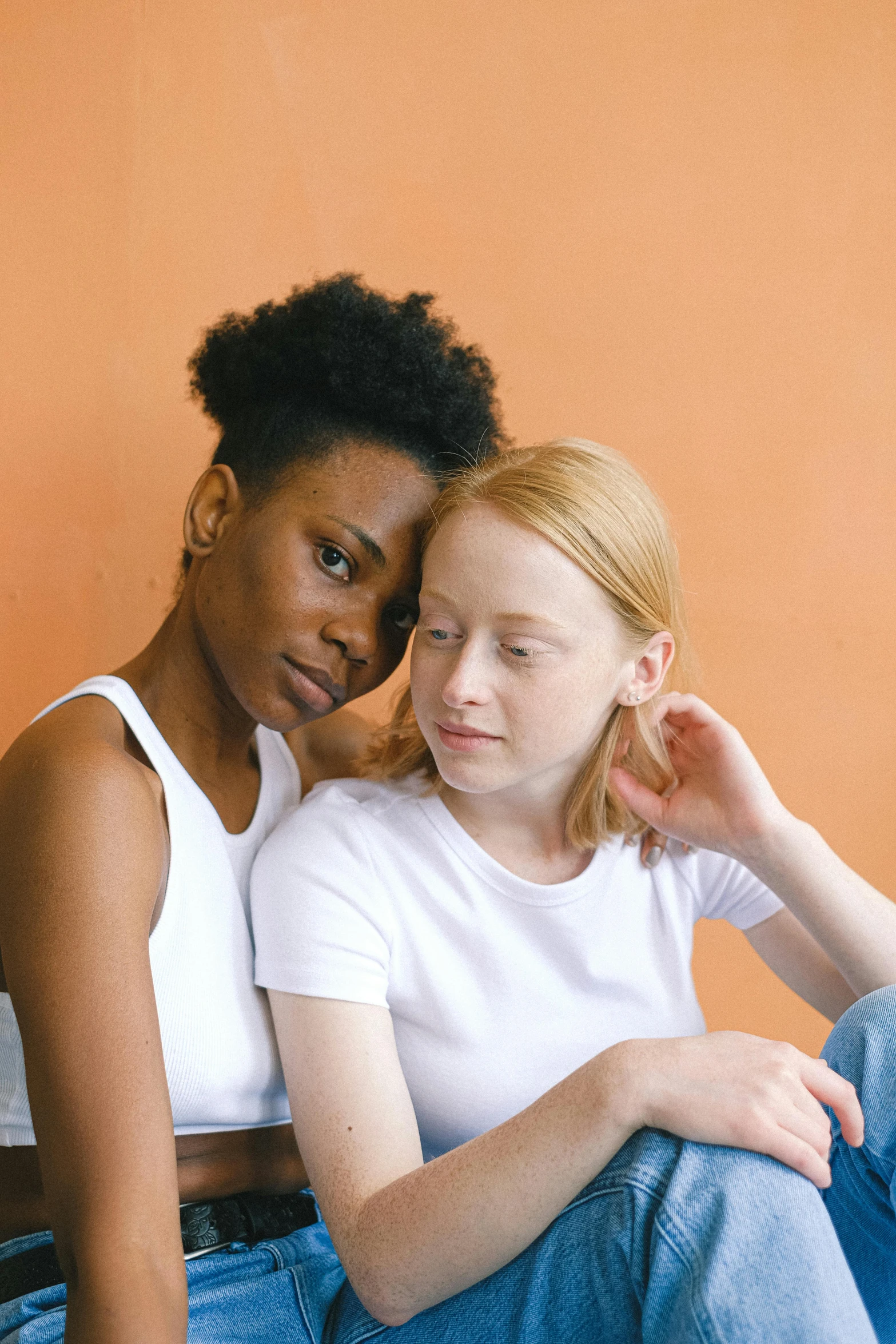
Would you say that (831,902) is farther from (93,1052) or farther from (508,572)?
(93,1052)

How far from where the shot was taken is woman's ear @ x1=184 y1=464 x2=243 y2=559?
4.22ft

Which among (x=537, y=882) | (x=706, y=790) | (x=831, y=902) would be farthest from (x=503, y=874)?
(x=831, y=902)

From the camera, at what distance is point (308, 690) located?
1.25 m

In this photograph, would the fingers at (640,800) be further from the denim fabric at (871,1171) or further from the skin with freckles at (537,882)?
the denim fabric at (871,1171)

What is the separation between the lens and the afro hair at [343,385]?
1.30 metres

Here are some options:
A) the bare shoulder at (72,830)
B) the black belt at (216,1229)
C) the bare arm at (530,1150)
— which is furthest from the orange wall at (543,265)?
the bare arm at (530,1150)

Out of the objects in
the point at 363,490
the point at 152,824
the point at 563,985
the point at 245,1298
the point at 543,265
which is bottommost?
the point at 245,1298

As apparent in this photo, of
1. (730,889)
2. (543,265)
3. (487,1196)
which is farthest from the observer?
(543,265)

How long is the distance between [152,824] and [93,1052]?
222 millimetres

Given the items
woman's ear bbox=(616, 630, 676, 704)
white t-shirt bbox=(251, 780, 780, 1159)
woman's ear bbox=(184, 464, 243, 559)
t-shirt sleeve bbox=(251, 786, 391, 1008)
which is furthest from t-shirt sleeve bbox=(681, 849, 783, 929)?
woman's ear bbox=(184, 464, 243, 559)

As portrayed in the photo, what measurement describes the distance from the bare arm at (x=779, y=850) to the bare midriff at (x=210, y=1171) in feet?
1.97

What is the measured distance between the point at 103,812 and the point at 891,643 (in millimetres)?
1413

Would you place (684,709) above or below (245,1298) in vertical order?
above

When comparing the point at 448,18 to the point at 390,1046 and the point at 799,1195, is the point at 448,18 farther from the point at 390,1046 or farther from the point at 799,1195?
the point at 799,1195
